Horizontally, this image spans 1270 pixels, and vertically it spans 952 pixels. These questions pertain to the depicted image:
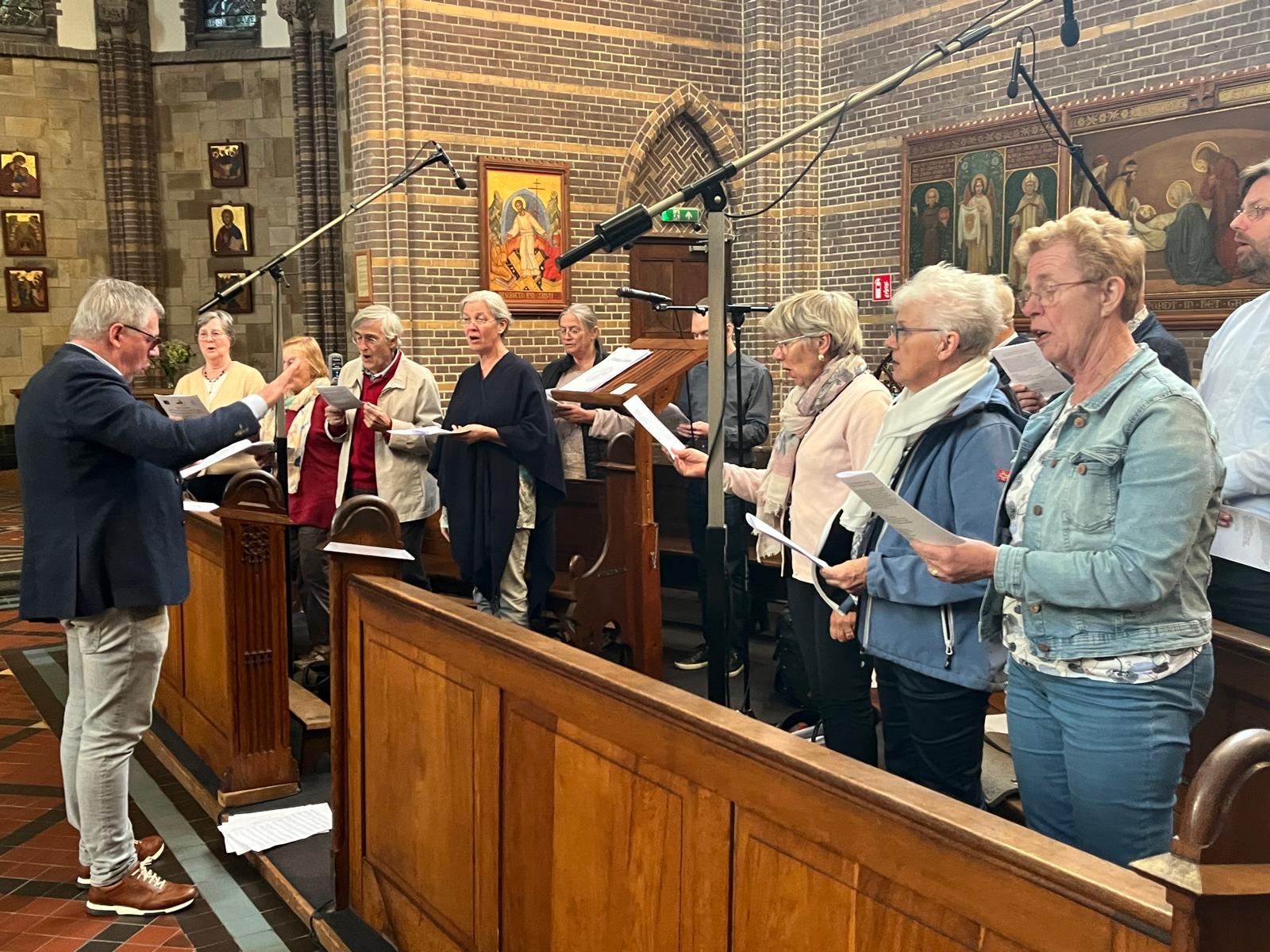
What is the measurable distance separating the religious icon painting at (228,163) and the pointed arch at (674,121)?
20.6 ft

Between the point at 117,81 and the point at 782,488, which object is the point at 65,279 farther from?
the point at 782,488

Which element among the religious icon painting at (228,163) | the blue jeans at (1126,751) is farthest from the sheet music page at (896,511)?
Result: the religious icon painting at (228,163)

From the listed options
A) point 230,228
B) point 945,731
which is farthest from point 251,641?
point 230,228

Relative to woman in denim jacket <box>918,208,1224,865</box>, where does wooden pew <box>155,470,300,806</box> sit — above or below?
below

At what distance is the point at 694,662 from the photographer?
Result: 5.52m

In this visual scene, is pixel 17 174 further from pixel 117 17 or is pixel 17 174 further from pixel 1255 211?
pixel 1255 211

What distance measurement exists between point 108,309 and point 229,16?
42.2 ft

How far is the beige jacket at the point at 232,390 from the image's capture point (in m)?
5.25

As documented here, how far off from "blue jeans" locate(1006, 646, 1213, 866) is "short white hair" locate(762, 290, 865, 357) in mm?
1281

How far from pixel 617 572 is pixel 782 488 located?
2.03 metres

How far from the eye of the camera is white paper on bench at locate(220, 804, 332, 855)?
3664 mm

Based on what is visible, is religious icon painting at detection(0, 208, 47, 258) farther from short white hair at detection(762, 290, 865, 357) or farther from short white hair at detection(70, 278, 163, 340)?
short white hair at detection(762, 290, 865, 357)

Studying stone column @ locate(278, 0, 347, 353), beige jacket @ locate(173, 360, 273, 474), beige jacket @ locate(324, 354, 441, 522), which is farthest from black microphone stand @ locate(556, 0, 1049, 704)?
stone column @ locate(278, 0, 347, 353)

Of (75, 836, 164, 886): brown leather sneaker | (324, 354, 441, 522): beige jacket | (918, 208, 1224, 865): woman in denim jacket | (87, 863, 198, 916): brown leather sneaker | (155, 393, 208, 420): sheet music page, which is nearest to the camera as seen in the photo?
(918, 208, 1224, 865): woman in denim jacket
